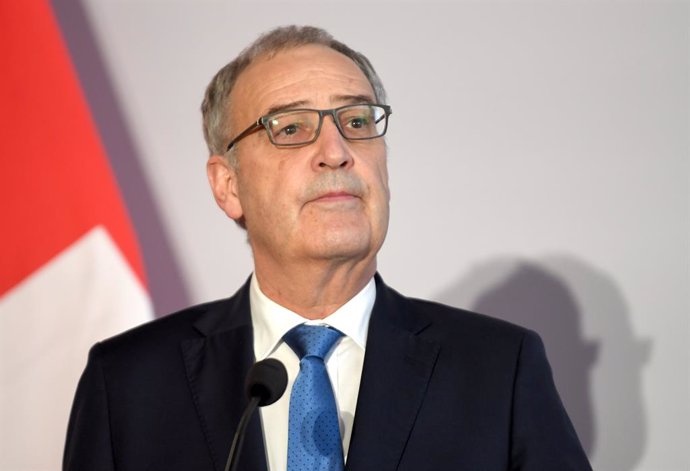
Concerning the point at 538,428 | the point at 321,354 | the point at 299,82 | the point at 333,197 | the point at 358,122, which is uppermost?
the point at 299,82

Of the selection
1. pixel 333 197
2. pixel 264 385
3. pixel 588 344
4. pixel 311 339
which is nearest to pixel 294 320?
pixel 311 339

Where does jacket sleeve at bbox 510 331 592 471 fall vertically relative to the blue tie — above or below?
below

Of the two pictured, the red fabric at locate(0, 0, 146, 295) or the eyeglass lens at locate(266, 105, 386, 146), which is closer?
the eyeglass lens at locate(266, 105, 386, 146)

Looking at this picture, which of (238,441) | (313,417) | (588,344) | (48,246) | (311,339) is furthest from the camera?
(48,246)

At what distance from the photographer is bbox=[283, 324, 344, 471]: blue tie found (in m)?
1.69

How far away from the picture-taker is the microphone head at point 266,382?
1405mm

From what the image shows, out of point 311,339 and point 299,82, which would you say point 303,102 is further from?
point 311,339

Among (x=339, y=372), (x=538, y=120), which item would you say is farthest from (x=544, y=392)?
(x=538, y=120)

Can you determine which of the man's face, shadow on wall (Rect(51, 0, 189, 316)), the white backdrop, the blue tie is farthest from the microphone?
shadow on wall (Rect(51, 0, 189, 316))

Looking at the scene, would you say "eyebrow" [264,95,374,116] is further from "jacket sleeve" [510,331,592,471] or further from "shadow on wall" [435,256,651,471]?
"shadow on wall" [435,256,651,471]

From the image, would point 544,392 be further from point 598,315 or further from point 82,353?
point 82,353

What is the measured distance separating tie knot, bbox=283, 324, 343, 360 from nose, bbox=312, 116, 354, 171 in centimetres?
34

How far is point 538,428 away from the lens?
1.76 metres

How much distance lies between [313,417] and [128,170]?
4.18 ft
